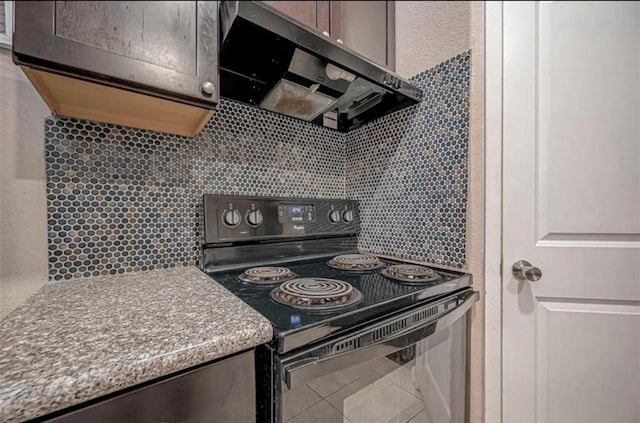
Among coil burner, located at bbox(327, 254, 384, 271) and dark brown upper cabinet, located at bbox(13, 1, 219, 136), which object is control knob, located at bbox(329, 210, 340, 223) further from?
dark brown upper cabinet, located at bbox(13, 1, 219, 136)

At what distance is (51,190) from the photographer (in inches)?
26.7

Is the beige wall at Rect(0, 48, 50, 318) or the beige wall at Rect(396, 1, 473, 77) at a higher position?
the beige wall at Rect(396, 1, 473, 77)

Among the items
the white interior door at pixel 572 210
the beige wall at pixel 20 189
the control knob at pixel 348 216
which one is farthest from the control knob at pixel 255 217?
the white interior door at pixel 572 210

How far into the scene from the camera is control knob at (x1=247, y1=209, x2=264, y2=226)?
0.92 meters

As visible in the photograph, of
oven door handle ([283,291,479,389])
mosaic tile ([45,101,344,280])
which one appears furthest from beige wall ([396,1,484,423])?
mosaic tile ([45,101,344,280])

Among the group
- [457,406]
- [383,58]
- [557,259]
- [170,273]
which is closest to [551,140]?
[557,259]

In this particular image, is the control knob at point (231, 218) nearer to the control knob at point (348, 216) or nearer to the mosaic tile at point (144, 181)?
the mosaic tile at point (144, 181)

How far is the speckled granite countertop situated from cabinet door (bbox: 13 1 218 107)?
0.46 metres

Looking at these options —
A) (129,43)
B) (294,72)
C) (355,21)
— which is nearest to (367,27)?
(355,21)

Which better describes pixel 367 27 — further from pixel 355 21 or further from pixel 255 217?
pixel 255 217

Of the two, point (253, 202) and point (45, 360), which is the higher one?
point (253, 202)

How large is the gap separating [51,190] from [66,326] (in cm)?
45

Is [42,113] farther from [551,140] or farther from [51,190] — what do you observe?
[551,140]

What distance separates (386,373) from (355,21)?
3.77ft
